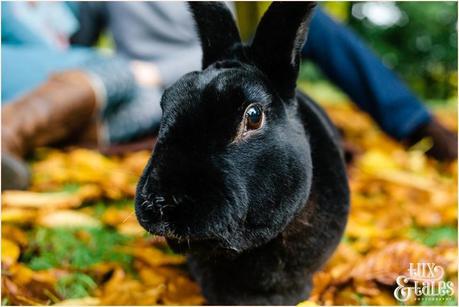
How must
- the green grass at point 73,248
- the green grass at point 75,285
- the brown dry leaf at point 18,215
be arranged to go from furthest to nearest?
the brown dry leaf at point 18,215 < the green grass at point 73,248 < the green grass at point 75,285

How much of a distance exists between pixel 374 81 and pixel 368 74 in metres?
0.06

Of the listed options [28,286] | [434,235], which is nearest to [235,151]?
[28,286]

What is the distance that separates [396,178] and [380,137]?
1621 mm

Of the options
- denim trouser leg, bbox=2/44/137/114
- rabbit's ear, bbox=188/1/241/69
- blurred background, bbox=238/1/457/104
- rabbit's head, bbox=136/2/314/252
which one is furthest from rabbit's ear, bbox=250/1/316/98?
blurred background, bbox=238/1/457/104

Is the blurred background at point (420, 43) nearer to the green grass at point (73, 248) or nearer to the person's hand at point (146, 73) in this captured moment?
the person's hand at point (146, 73)

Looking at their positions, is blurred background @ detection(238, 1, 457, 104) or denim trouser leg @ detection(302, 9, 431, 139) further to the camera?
blurred background @ detection(238, 1, 457, 104)

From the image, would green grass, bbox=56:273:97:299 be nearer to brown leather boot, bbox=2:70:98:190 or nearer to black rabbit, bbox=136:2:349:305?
black rabbit, bbox=136:2:349:305

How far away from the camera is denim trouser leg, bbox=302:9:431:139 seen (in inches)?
146

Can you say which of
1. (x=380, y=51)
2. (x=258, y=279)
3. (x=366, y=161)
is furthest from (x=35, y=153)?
(x=380, y=51)

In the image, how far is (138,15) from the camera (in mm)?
3953

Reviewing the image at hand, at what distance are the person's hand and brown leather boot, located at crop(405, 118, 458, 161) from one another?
178 cm

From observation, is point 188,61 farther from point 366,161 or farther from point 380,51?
point 380,51

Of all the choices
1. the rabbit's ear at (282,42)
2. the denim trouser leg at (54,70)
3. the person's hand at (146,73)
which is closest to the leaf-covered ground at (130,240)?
the denim trouser leg at (54,70)

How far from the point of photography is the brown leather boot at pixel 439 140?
3609mm
